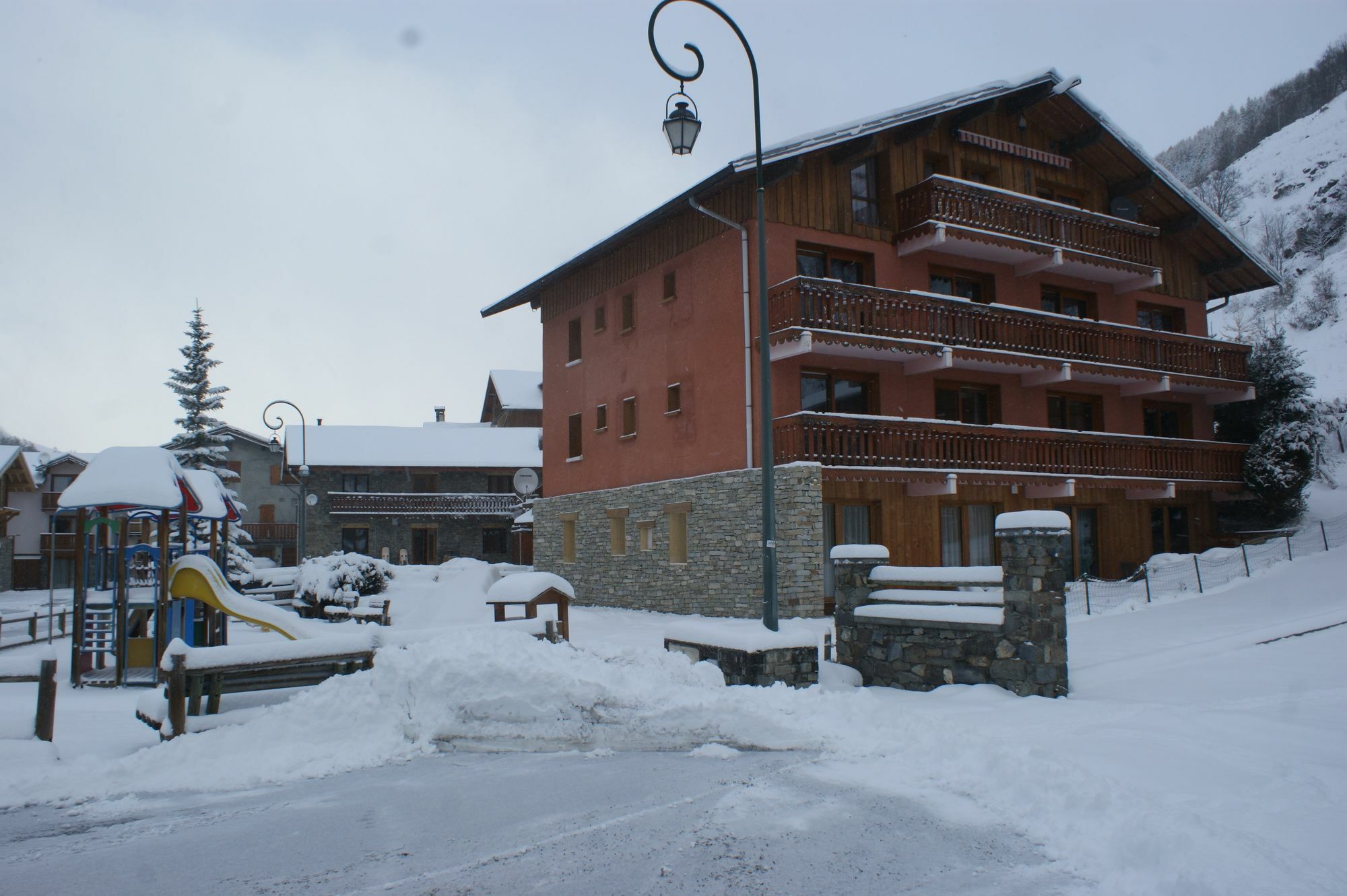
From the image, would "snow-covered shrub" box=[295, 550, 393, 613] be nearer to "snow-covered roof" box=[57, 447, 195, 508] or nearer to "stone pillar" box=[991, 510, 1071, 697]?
"snow-covered roof" box=[57, 447, 195, 508]

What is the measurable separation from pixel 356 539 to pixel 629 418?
98.8ft

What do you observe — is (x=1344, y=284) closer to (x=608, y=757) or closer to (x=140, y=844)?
(x=608, y=757)

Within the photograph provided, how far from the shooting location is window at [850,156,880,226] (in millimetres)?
22828

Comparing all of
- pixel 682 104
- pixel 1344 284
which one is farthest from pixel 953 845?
pixel 1344 284

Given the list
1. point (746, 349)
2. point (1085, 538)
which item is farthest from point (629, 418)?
point (1085, 538)

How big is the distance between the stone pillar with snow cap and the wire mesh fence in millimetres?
7749

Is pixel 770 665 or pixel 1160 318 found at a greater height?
pixel 1160 318

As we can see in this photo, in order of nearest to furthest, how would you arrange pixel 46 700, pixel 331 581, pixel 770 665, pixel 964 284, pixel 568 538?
pixel 46 700, pixel 770 665, pixel 331 581, pixel 964 284, pixel 568 538

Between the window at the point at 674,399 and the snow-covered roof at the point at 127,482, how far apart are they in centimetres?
1199

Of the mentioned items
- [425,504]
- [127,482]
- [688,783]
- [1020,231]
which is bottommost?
[688,783]

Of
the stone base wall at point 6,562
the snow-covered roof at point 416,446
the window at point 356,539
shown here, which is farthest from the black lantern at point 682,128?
the stone base wall at point 6,562

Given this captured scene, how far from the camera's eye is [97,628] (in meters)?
13.4

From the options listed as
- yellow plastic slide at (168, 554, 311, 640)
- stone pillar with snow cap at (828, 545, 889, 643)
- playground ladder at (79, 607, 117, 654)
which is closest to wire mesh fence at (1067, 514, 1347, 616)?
stone pillar with snow cap at (828, 545, 889, 643)

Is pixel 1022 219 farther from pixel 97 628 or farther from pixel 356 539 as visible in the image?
pixel 356 539
